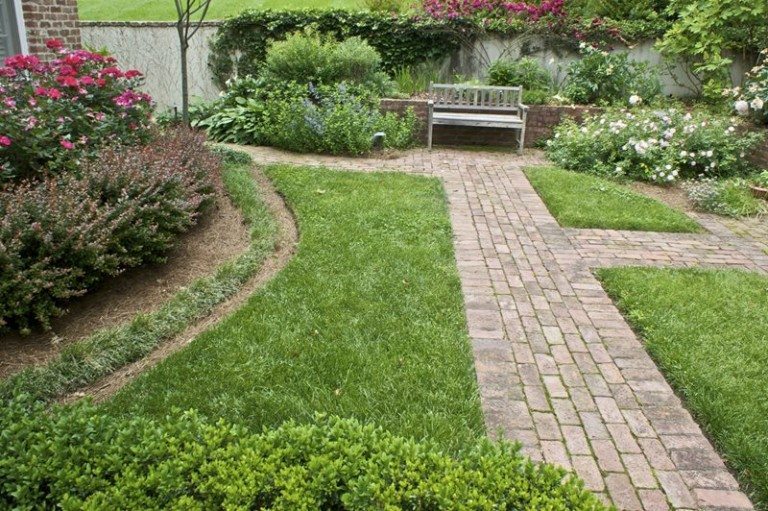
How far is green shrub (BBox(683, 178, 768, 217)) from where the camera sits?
20.5 ft

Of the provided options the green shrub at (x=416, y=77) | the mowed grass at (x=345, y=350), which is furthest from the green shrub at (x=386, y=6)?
the mowed grass at (x=345, y=350)

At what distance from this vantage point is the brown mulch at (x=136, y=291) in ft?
11.2

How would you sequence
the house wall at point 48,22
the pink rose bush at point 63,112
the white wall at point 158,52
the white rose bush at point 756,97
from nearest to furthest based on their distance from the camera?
the pink rose bush at point 63,112 < the house wall at point 48,22 < the white rose bush at point 756,97 < the white wall at point 158,52

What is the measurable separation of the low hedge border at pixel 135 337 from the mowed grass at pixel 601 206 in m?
2.85

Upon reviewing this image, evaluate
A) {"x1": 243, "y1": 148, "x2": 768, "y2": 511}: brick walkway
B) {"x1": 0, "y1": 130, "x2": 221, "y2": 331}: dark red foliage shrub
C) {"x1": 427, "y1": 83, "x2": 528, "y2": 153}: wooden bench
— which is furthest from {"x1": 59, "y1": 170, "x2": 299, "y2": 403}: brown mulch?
{"x1": 427, "y1": 83, "x2": 528, "y2": 153}: wooden bench

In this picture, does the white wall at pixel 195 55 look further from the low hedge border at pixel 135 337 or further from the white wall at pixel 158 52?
the low hedge border at pixel 135 337

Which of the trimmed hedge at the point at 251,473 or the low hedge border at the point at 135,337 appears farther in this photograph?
the low hedge border at the point at 135,337

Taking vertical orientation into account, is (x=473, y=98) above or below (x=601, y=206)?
above

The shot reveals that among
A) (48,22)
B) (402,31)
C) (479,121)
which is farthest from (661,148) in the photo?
(48,22)

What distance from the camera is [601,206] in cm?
612

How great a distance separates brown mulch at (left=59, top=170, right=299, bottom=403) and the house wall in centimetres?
335

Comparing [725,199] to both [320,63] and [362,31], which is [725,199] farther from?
[362,31]

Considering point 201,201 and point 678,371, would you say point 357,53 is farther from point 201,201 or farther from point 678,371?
point 678,371

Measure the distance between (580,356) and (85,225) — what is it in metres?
3.00
